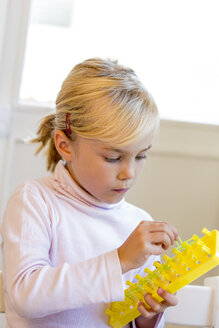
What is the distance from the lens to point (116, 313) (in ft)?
3.05

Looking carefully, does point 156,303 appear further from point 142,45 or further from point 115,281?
point 142,45

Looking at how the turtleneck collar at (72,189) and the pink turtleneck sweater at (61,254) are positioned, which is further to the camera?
the turtleneck collar at (72,189)

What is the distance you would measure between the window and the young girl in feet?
2.65

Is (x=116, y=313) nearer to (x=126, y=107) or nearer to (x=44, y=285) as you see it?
(x=44, y=285)

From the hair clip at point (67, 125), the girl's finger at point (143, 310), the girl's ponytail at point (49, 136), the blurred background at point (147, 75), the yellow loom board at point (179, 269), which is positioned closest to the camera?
the yellow loom board at point (179, 269)

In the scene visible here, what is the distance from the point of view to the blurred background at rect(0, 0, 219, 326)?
1.83 m

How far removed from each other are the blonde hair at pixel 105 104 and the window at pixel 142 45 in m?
0.83

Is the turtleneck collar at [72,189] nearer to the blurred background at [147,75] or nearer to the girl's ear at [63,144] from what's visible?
the girl's ear at [63,144]

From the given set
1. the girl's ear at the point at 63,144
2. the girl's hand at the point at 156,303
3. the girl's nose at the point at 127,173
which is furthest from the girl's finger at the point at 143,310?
the girl's ear at the point at 63,144

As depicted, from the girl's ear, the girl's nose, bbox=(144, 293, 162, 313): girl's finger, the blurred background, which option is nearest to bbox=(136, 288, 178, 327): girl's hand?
bbox=(144, 293, 162, 313): girl's finger

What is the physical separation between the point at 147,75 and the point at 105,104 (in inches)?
38.8

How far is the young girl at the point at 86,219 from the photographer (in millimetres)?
825

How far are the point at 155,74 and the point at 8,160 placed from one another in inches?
23.3

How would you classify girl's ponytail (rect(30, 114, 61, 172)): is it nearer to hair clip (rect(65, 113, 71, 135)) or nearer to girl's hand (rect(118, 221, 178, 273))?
hair clip (rect(65, 113, 71, 135))
